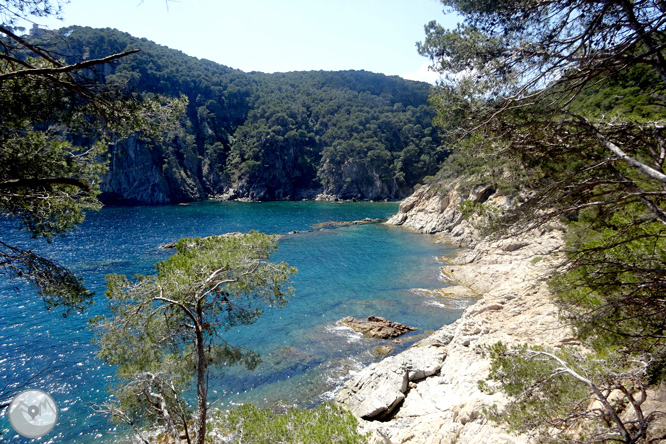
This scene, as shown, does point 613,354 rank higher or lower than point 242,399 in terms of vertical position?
higher

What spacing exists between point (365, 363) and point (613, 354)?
1099cm

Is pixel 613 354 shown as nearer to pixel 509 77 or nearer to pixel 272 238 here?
pixel 509 77

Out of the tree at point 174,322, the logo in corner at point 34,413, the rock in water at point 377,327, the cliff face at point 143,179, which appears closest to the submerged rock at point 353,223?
the rock in water at point 377,327

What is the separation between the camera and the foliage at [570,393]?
4.32m

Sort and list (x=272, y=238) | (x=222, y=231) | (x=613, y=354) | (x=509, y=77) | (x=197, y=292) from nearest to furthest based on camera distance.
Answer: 1. (x=613, y=354)
2. (x=509, y=77)
3. (x=197, y=292)
4. (x=272, y=238)
5. (x=222, y=231)

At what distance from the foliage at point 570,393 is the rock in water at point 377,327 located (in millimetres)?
11565

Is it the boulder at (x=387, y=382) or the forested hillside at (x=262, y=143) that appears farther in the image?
the forested hillside at (x=262, y=143)

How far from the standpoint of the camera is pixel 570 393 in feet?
15.4

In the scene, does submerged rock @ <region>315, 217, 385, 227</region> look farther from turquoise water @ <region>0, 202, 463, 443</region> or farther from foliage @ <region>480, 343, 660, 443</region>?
foliage @ <region>480, 343, 660, 443</region>

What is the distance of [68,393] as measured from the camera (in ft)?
42.7

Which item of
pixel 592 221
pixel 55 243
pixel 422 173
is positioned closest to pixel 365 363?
pixel 592 221

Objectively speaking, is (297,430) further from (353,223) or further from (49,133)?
(353,223)

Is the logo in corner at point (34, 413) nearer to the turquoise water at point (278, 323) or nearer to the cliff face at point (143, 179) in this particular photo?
the turquoise water at point (278, 323)

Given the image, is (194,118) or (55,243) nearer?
(55,243)
